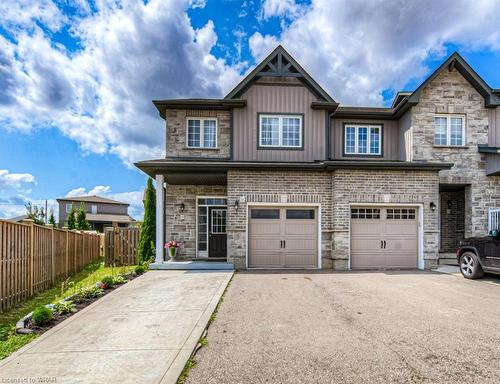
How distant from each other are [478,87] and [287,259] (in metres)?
11.0

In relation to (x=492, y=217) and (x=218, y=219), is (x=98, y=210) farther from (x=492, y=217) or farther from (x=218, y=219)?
(x=492, y=217)

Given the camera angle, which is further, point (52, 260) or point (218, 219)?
point (218, 219)

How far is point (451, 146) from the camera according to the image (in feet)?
44.1

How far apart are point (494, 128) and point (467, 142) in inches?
57.7

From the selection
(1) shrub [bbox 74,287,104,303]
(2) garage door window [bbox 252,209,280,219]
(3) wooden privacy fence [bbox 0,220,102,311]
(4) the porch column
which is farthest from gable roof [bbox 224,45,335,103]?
(1) shrub [bbox 74,287,104,303]

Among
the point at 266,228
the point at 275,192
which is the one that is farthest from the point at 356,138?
the point at 266,228

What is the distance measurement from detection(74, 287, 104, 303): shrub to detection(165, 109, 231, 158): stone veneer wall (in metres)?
7.24

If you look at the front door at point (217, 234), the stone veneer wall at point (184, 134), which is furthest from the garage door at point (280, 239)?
the stone veneer wall at point (184, 134)

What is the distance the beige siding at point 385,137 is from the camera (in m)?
14.6

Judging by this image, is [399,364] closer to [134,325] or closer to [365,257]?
[134,325]

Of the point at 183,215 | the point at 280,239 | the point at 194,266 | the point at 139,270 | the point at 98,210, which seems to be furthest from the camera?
the point at 98,210

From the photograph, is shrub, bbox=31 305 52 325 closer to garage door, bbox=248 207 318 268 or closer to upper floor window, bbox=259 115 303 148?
garage door, bbox=248 207 318 268

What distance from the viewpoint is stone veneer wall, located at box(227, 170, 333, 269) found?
38.6ft

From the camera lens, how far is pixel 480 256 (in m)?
9.41
